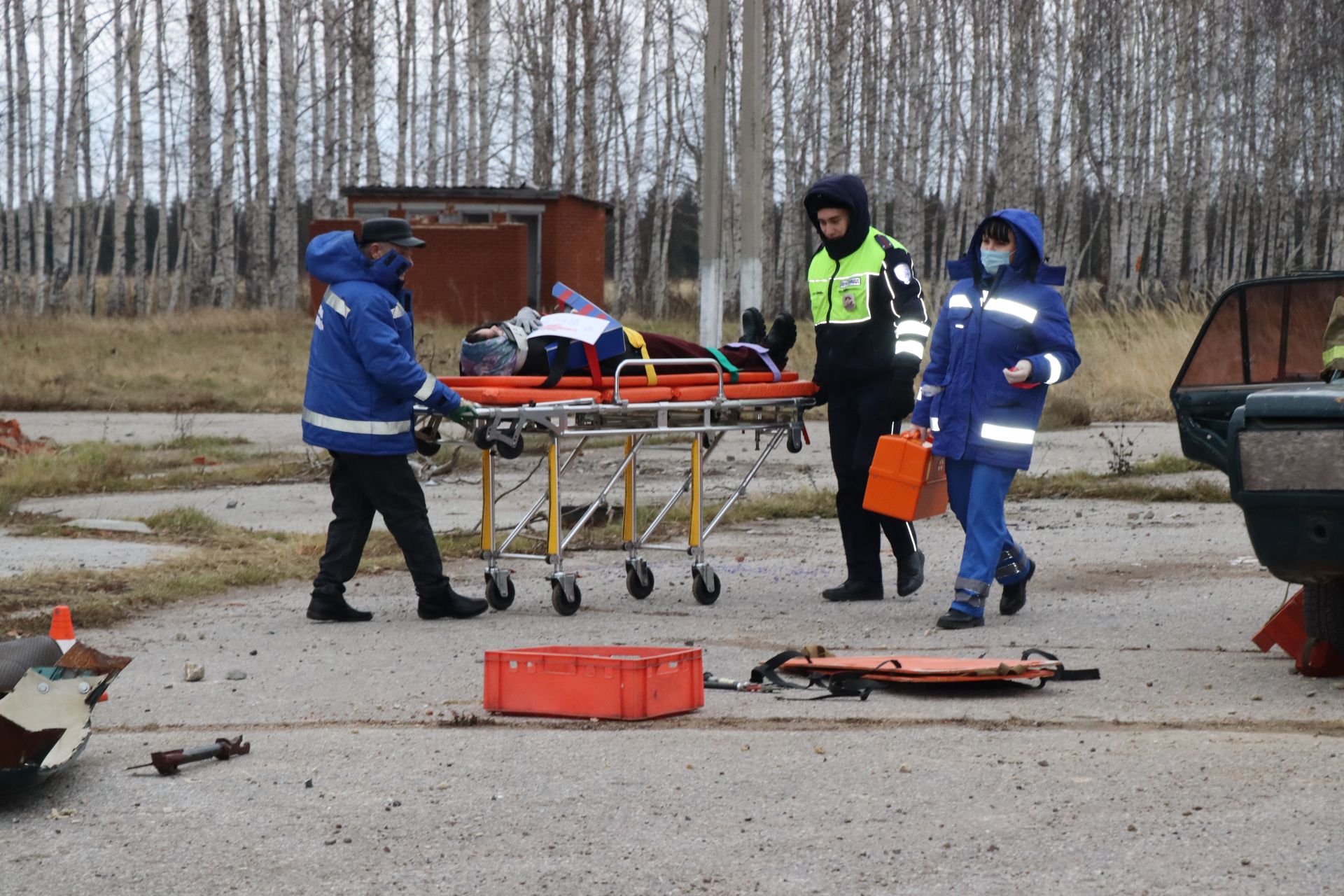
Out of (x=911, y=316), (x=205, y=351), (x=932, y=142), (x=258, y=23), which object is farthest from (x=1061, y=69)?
(x=911, y=316)

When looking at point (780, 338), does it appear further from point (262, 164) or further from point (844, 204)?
point (262, 164)

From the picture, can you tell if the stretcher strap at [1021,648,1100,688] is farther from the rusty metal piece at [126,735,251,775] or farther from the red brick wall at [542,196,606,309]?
the red brick wall at [542,196,606,309]

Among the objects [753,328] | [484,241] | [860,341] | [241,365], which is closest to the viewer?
[860,341]

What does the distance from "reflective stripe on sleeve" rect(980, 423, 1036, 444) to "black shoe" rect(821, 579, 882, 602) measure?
1.27 metres

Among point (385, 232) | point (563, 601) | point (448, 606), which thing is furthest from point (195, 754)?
point (385, 232)

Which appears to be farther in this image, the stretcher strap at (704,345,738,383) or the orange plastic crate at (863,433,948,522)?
the stretcher strap at (704,345,738,383)

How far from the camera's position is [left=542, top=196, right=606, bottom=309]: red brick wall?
121 feet

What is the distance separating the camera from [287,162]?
38.7 m

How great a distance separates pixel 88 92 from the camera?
Answer: 45.1 meters

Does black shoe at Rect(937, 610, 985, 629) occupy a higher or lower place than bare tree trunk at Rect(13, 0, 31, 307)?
lower

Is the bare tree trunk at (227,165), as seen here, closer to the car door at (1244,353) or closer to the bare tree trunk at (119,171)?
the bare tree trunk at (119,171)

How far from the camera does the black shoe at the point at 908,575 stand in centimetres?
825

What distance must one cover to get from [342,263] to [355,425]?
0.73 metres

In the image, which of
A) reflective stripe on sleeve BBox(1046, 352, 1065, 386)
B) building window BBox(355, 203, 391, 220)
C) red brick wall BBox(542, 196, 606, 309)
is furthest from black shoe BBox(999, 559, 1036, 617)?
building window BBox(355, 203, 391, 220)
